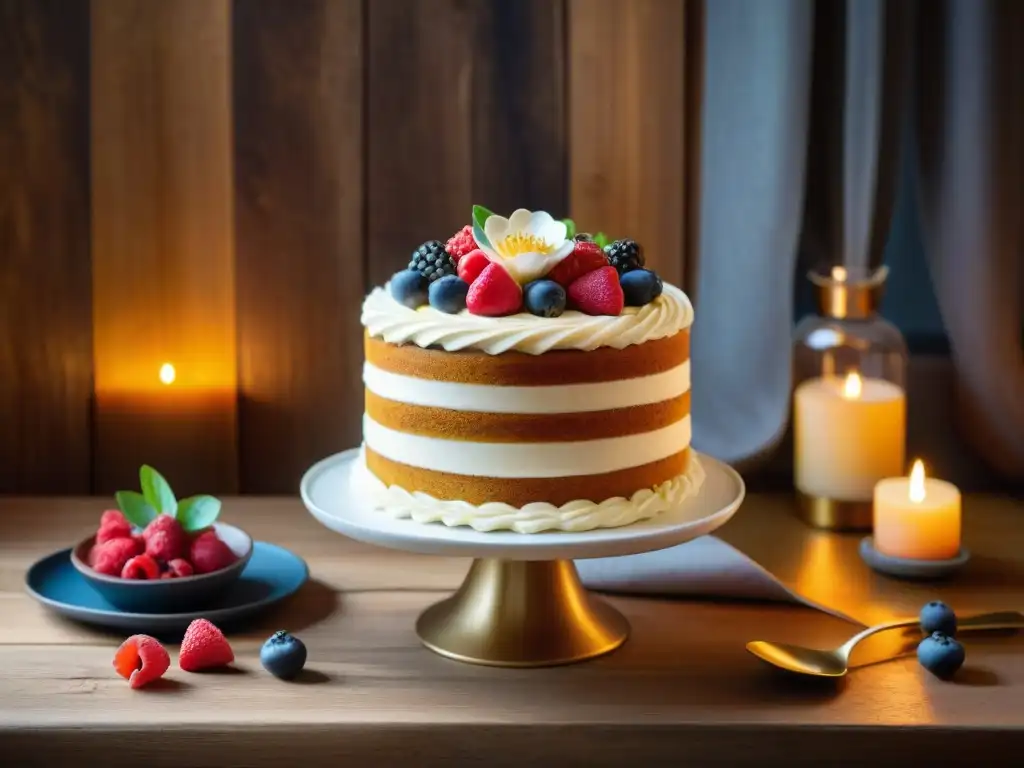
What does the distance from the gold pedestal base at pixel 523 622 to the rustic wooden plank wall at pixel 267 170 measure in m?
0.59

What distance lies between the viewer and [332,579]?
154 cm

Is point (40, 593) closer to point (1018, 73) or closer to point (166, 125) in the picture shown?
point (166, 125)

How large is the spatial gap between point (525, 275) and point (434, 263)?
10cm

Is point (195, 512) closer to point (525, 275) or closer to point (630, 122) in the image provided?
point (525, 275)

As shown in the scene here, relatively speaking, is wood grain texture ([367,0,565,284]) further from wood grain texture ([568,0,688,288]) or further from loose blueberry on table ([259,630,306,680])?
loose blueberry on table ([259,630,306,680])

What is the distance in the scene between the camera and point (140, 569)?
1.38m

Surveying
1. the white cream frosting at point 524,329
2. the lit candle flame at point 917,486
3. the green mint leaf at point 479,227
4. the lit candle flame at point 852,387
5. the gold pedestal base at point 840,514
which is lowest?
the gold pedestal base at point 840,514

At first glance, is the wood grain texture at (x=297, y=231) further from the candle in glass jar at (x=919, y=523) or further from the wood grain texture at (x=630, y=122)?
the candle in glass jar at (x=919, y=523)

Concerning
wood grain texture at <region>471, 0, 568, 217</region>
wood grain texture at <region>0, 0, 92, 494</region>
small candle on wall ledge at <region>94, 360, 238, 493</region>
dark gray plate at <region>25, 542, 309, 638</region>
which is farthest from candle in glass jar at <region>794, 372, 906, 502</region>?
wood grain texture at <region>0, 0, 92, 494</region>

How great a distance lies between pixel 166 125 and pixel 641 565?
867mm

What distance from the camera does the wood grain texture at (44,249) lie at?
179cm

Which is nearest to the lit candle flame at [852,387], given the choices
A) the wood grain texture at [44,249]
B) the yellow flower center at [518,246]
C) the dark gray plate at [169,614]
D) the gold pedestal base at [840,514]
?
the gold pedestal base at [840,514]

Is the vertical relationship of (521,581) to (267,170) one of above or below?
below

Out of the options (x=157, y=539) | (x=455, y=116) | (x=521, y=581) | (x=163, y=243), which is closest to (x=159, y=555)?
(x=157, y=539)
